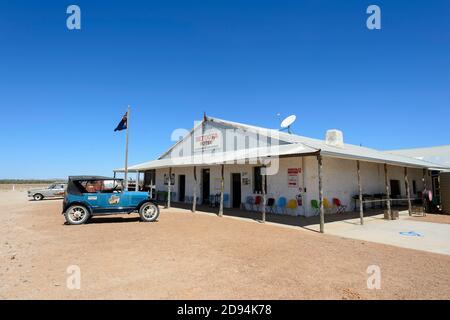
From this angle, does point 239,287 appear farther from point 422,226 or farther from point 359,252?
point 422,226

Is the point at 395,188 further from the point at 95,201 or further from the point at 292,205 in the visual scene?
the point at 95,201

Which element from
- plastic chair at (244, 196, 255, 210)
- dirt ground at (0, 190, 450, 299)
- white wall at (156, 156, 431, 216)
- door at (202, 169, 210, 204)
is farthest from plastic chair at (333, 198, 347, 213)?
door at (202, 169, 210, 204)

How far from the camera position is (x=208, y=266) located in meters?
5.15

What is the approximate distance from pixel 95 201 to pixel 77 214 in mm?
748

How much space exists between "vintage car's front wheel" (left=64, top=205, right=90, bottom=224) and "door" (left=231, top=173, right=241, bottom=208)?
28.0 feet

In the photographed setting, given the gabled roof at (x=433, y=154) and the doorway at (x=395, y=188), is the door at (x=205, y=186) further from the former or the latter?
the gabled roof at (x=433, y=154)

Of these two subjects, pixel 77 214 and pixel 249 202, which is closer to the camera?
pixel 77 214

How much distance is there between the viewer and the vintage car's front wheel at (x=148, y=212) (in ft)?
35.0

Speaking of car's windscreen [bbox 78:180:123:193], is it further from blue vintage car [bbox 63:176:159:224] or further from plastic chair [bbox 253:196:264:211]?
plastic chair [bbox 253:196:264:211]

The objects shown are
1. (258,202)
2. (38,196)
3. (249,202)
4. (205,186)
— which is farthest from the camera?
(38,196)

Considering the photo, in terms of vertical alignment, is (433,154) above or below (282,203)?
above

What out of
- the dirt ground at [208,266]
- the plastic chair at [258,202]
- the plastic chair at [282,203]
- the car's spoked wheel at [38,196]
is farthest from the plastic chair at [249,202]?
the car's spoked wheel at [38,196]

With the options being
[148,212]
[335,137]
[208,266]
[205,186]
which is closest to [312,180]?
[335,137]
